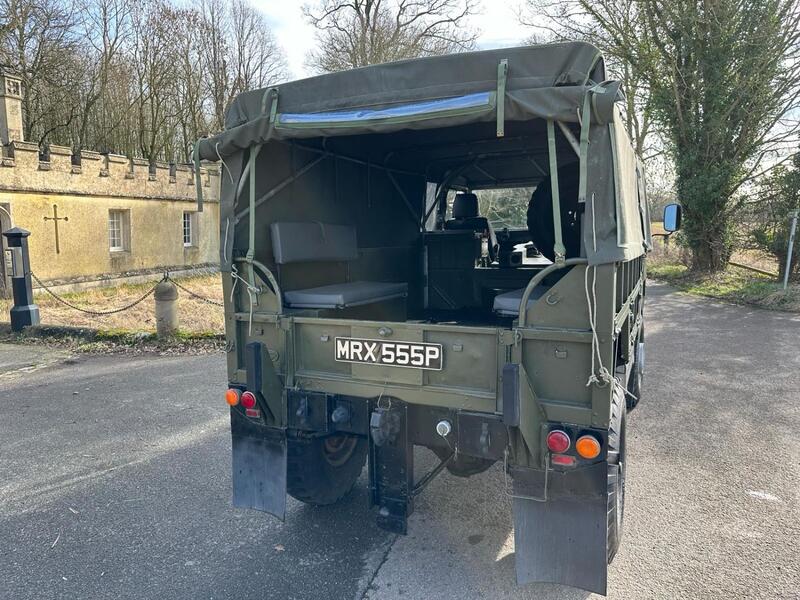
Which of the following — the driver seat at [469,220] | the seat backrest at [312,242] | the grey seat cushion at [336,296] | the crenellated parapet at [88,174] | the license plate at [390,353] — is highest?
the crenellated parapet at [88,174]

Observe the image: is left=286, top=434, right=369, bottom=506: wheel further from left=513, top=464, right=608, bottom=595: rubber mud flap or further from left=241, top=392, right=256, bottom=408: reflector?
left=513, top=464, right=608, bottom=595: rubber mud flap

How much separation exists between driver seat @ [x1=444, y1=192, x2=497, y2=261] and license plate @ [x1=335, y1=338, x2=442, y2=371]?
305 cm

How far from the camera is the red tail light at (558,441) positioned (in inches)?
112

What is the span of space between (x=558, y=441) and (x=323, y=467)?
1.81m

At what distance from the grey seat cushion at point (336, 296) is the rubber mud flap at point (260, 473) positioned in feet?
2.92

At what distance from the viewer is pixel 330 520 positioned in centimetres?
398

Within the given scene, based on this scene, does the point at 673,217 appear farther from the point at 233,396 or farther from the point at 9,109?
the point at 9,109

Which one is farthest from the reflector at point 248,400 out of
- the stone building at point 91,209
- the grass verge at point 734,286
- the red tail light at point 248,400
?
the stone building at point 91,209

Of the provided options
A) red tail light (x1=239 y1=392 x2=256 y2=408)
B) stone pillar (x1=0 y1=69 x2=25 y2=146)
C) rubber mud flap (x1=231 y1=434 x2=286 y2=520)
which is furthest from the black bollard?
stone pillar (x1=0 y1=69 x2=25 y2=146)

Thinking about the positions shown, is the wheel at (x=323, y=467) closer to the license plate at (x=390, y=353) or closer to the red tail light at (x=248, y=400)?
the red tail light at (x=248, y=400)

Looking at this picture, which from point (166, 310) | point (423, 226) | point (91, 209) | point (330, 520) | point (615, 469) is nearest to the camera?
point (615, 469)

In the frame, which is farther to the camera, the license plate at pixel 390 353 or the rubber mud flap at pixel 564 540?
the license plate at pixel 390 353


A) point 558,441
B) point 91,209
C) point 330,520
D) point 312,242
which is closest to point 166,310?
point 312,242

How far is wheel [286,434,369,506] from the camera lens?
385cm
